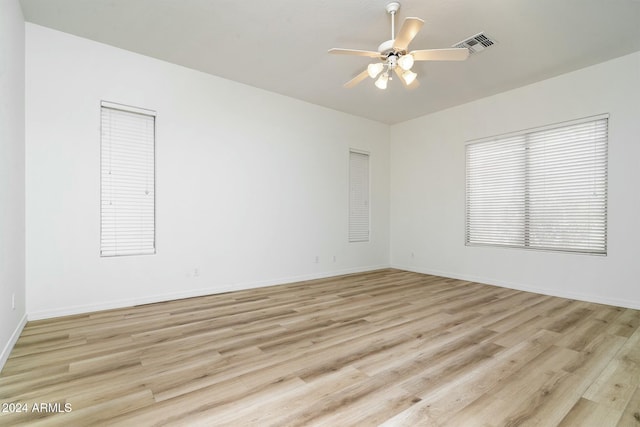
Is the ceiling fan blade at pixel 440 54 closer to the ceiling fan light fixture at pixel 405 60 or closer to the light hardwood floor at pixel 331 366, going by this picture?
the ceiling fan light fixture at pixel 405 60

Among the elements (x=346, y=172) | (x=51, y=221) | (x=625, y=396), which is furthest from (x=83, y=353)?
(x=346, y=172)

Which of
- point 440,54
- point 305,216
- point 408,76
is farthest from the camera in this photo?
point 305,216

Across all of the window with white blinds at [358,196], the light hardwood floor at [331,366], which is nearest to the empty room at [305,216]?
the light hardwood floor at [331,366]

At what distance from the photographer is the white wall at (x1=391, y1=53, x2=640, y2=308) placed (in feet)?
13.2

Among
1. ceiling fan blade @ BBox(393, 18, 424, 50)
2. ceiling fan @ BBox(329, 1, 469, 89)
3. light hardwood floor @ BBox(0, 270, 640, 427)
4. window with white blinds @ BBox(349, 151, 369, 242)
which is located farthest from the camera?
window with white blinds @ BBox(349, 151, 369, 242)

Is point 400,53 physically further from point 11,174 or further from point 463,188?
point 11,174

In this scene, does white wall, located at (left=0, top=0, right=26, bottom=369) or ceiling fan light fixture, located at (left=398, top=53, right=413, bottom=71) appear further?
ceiling fan light fixture, located at (left=398, top=53, right=413, bottom=71)

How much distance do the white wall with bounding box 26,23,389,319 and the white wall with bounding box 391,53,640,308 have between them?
1116 mm

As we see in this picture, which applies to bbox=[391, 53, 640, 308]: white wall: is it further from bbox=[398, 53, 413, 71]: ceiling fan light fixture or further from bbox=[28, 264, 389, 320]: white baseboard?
bbox=[398, 53, 413, 71]: ceiling fan light fixture

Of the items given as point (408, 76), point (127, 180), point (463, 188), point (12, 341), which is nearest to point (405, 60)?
point (408, 76)

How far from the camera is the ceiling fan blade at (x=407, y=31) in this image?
247 cm

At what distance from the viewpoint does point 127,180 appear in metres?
4.02

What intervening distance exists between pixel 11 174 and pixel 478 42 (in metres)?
5.09

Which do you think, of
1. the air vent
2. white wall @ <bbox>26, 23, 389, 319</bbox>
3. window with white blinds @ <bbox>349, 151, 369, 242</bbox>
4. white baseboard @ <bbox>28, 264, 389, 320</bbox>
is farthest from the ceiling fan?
white baseboard @ <bbox>28, 264, 389, 320</bbox>
